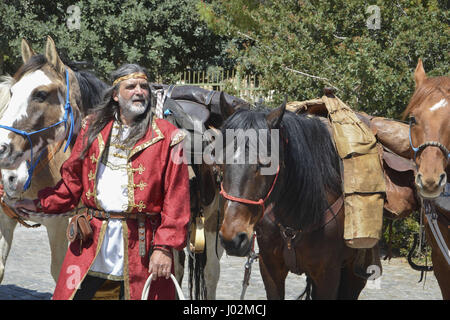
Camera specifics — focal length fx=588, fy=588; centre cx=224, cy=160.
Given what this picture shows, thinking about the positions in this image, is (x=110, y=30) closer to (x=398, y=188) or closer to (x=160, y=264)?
(x=398, y=188)

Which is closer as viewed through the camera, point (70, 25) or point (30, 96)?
point (30, 96)

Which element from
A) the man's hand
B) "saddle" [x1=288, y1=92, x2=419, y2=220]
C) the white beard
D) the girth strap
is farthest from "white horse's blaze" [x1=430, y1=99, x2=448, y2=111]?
the man's hand

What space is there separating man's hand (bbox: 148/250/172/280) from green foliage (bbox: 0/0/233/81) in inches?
490

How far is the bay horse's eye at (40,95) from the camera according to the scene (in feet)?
12.0

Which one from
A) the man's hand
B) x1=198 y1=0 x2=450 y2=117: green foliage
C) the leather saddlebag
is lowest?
the man's hand

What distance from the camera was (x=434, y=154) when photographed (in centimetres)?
348

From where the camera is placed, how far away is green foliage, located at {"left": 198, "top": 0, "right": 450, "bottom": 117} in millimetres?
7766

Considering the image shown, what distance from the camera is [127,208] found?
3.07 m

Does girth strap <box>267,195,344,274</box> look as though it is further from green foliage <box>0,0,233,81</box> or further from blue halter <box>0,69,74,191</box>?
green foliage <box>0,0,233,81</box>

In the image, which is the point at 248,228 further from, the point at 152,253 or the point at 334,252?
the point at 334,252

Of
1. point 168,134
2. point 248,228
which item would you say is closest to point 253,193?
point 248,228

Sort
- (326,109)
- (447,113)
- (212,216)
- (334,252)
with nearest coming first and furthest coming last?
(447,113), (334,252), (326,109), (212,216)

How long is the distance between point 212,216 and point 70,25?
11717 millimetres

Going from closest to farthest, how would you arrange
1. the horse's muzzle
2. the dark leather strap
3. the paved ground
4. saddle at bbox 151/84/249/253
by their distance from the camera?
the dark leather strap
the horse's muzzle
saddle at bbox 151/84/249/253
the paved ground
